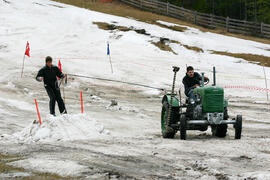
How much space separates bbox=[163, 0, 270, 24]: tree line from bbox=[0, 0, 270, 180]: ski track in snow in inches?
802

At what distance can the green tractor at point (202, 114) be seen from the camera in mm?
9266

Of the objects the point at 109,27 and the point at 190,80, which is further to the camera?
the point at 109,27

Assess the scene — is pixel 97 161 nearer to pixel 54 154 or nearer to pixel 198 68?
pixel 54 154

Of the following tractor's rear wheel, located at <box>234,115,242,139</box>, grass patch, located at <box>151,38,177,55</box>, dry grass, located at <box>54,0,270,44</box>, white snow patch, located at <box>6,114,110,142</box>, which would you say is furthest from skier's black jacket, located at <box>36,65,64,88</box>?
dry grass, located at <box>54,0,270,44</box>

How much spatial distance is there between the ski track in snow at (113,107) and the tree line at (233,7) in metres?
20.4

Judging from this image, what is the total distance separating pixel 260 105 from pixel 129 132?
8.17 m

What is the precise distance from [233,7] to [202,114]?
168 feet

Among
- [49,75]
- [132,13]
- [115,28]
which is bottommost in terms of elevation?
[49,75]

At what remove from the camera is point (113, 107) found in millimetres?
15680

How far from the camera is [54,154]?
7324mm

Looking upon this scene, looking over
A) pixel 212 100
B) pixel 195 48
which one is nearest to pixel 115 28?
pixel 195 48

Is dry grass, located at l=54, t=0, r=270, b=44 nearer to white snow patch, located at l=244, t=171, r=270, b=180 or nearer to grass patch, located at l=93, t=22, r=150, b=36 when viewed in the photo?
grass patch, located at l=93, t=22, r=150, b=36

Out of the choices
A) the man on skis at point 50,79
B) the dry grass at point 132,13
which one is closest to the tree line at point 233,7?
the dry grass at point 132,13

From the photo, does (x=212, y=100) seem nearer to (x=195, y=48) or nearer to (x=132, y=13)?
(x=195, y=48)
